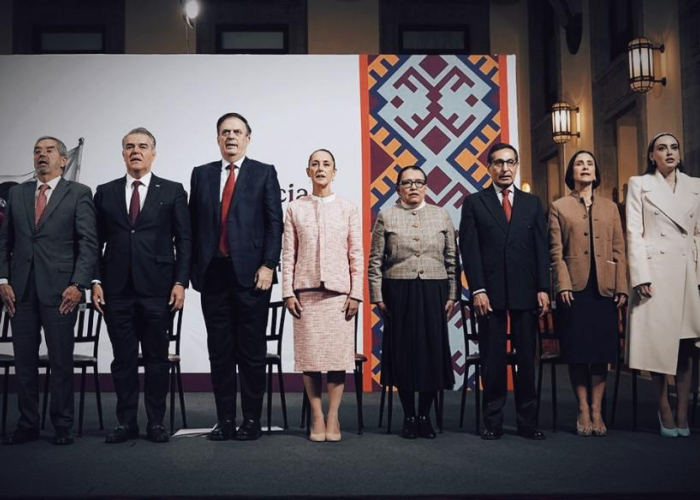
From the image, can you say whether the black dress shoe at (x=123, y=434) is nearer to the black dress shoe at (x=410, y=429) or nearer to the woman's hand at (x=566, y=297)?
the black dress shoe at (x=410, y=429)

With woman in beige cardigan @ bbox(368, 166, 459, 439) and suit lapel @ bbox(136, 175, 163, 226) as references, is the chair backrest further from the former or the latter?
suit lapel @ bbox(136, 175, 163, 226)

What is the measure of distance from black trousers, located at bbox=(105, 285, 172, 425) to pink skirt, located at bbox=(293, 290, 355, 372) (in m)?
0.73

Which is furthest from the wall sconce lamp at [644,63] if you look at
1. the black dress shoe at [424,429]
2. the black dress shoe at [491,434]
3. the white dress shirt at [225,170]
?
the white dress shirt at [225,170]

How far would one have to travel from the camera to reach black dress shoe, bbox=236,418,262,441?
3910 mm

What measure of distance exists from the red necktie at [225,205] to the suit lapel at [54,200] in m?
0.86

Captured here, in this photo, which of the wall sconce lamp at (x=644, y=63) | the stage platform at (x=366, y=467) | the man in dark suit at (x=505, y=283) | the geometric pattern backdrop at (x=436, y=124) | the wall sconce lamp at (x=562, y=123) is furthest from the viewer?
the wall sconce lamp at (x=562, y=123)

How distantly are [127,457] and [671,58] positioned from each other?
5.89 meters

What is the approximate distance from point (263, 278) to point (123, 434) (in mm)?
1132

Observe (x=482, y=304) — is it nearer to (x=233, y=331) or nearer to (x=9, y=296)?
(x=233, y=331)

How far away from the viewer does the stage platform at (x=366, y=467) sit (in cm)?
284

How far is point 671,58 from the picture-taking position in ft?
22.0

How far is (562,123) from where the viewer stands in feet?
30.7

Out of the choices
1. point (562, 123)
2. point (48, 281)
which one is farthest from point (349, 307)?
point (562, 123)

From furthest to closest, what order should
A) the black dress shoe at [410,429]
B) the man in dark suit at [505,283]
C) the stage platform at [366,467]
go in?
1. the black dress shoe at [410,429]
2. the man in dark suit at [505,283]
3. the stage platform at [366,467]
